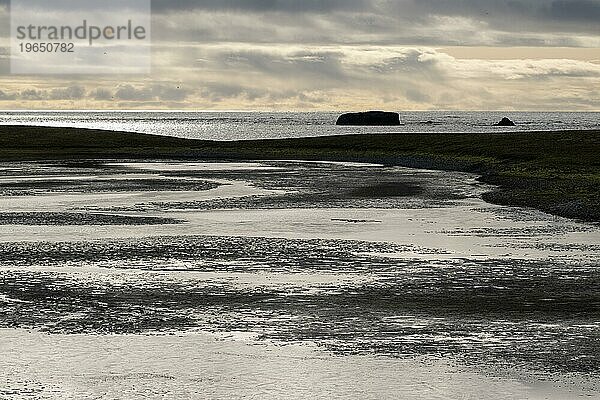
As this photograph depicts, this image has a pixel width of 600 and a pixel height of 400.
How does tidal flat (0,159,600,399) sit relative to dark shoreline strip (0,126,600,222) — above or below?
above

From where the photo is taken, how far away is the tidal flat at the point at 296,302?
12344 millimetres

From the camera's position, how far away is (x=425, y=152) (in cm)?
8206

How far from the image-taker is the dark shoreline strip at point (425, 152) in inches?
1808

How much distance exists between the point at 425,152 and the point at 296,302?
65476 mm

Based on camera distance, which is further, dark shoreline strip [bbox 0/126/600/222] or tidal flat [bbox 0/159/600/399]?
dark shoreline strip [bbox 0/126/600/222]

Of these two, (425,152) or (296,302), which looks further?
(425,152)

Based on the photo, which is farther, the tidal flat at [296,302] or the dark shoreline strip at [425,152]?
the dark shoreline strip at [425,152]

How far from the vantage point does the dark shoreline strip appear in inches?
1808

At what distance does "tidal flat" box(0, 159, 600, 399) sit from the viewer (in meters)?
12.3

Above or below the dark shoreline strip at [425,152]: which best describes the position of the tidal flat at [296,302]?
above

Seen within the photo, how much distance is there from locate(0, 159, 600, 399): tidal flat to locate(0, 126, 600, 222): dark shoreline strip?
9.81 metres

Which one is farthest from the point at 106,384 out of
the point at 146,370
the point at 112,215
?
the point at 112,215

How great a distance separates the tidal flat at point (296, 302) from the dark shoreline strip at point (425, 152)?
9813mm

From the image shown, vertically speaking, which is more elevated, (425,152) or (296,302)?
(296,302)
